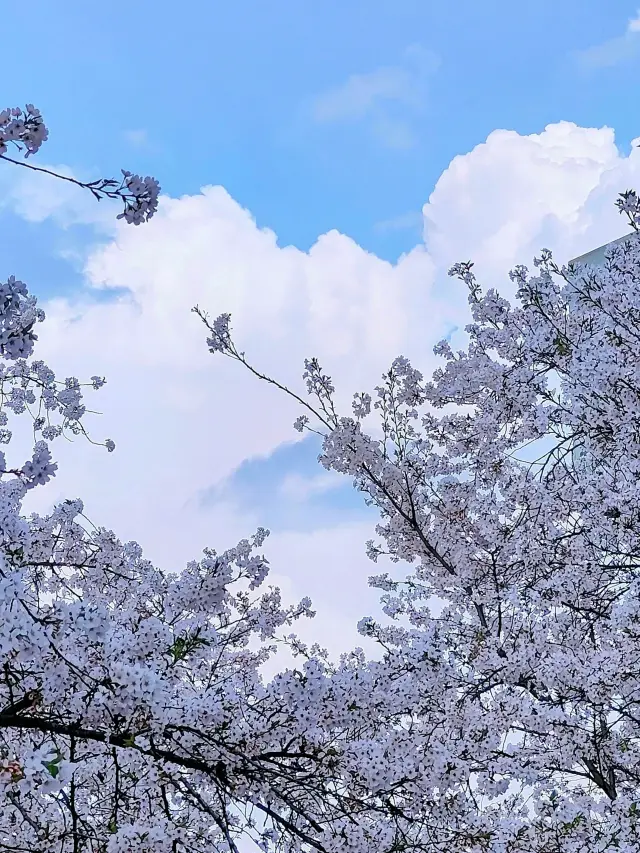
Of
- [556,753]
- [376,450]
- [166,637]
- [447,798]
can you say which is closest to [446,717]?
[556,753]

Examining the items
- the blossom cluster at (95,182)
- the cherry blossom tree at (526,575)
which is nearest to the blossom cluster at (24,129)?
the blossom cluster at (95,182)

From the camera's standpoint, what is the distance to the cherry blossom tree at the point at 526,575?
4402mm

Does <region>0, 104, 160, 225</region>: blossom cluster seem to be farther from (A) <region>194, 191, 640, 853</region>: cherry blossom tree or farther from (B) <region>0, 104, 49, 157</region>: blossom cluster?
(A) <region>194, 191, 640, 853</region>: cherry blossom tree

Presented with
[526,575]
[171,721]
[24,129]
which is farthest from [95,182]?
[526,575]

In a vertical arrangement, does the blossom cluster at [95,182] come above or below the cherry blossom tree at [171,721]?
above

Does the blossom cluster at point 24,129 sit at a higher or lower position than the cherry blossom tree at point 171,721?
higher

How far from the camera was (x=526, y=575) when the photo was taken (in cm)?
714

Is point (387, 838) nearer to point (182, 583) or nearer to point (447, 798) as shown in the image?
point (447, 798)

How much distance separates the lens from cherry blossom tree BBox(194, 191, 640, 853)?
4.40 metres

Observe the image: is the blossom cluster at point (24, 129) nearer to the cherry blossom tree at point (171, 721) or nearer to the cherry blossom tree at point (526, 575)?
the cherry blossom tree at point (171, 721)

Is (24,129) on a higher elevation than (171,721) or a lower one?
higher

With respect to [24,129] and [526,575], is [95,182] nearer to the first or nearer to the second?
[24,129]

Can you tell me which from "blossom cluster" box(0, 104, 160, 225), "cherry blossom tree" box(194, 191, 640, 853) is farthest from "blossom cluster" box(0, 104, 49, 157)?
"cherry blossom tree" box(194, 191, 640, 853)

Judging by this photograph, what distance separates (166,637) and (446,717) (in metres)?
3.27
